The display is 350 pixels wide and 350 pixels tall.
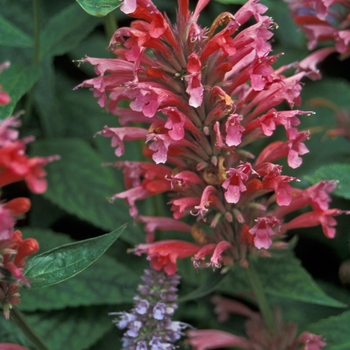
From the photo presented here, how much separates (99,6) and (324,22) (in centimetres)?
75

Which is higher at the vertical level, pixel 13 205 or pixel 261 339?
pixel 13 205

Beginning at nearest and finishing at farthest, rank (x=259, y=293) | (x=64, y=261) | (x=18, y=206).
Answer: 1. (x=18, y=206)
2. (x=64, y=261)
3. (x=259, y=293)

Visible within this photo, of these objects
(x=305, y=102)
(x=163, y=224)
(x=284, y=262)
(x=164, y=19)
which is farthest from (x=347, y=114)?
(x=164, y=19)

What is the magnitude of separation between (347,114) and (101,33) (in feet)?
3.22

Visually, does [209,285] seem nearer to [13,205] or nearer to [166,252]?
[166,252]

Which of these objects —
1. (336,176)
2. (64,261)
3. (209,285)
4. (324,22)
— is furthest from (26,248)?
(324,22)

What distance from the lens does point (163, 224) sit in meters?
1.29

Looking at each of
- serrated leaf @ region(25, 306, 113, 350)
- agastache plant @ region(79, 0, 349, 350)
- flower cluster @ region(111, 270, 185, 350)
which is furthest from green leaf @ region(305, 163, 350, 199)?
serrated leaf @ region(25, 306, 113, 350)

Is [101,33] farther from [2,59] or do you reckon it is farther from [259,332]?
[259,332]

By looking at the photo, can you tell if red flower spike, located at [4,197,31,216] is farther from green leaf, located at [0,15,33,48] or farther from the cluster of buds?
green leaf, located at [0,15,33,48]

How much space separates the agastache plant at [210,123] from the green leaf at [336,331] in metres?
0.03

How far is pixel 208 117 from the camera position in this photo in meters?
1.11

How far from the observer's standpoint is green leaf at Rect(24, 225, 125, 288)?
0.93 meters

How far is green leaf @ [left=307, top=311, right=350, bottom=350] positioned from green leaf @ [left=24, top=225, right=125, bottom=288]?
553 millimetres
